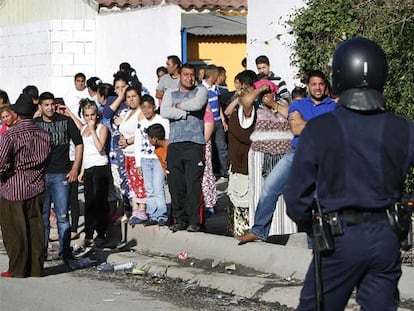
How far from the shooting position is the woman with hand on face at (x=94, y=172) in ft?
40.1

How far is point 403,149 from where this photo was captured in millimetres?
5258

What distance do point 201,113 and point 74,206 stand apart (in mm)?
2515

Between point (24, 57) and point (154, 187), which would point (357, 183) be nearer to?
point (154, 187)

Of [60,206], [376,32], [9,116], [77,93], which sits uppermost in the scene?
[376,32]

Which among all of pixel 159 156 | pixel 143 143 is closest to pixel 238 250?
pixel 159 156

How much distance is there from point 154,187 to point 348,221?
6835mm

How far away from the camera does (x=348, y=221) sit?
5.13 m

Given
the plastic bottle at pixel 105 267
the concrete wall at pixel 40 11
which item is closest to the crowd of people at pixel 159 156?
the plastic bottle at pixel 105 267

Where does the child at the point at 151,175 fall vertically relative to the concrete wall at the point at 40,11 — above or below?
below

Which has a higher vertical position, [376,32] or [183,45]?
[183,45]

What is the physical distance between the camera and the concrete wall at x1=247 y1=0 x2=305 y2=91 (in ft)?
48.1

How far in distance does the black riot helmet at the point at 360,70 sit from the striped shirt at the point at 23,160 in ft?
17.7

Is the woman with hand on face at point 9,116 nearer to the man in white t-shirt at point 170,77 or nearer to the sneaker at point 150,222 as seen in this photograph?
the sneaker at point 150,222

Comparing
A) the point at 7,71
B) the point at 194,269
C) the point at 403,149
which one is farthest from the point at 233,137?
the point at 7,71
